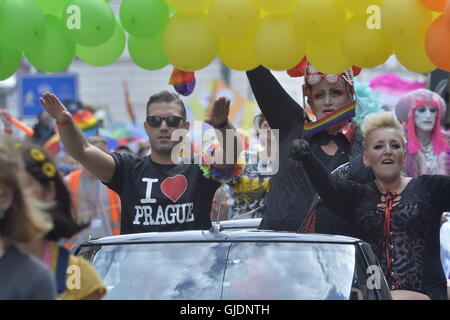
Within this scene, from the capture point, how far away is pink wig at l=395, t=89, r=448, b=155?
9.84 metres

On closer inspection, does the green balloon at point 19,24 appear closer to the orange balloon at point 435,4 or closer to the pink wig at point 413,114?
the orange balloon at point 435,4

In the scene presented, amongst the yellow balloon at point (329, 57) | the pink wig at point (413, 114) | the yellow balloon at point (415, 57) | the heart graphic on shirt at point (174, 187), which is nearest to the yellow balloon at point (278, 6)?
the yellow balloon at point (329, 57)

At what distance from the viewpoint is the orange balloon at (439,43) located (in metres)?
5.87

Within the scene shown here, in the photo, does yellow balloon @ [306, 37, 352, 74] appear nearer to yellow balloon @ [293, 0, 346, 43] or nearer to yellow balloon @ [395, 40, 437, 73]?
yellow balloon @ [293, 0, 346, 43]

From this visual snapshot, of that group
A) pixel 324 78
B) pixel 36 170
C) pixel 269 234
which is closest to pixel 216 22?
pixel 324 78

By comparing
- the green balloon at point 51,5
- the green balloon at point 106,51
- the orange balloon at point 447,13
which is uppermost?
the green balloon at point 51,5

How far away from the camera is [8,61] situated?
6.79 m

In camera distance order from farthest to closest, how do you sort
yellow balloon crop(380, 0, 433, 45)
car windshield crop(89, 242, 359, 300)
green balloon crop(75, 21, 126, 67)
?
green balloon crop(75, 21, 126, 67)
yellow balloon crop(380, 0, 433, 45)
car windshield crop(89, 242, 359, 300)

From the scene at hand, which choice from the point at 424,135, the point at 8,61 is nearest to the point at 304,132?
the point at 8,61

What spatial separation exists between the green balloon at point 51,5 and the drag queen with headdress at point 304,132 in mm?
1262

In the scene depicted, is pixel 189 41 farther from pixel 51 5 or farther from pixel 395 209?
pixel 395 209

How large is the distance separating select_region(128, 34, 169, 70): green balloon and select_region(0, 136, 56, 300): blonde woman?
3309 mm

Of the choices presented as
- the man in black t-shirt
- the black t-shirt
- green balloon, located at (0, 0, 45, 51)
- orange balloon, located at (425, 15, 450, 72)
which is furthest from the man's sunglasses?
orange balloon, located at (425, 15, 450, 72)

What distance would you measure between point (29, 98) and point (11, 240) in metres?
20.0
